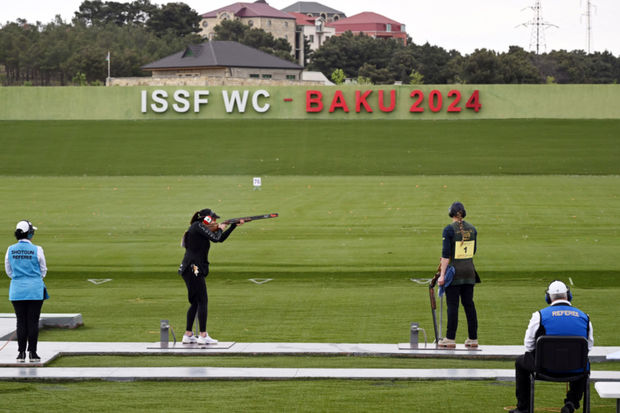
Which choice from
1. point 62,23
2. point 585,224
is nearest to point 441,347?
point 585,224

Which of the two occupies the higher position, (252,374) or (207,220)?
(207,220)

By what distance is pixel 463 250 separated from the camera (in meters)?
12.4

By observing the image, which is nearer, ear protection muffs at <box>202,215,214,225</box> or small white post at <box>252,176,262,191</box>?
ear protection muffs at <box>202,215,214,225</box>

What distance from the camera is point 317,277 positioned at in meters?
21.5

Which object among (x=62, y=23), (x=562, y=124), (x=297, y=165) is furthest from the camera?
(x=62, y=23)

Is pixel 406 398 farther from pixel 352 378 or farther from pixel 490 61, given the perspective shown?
pixel 490 61

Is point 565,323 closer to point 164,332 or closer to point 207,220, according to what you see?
point 207,220

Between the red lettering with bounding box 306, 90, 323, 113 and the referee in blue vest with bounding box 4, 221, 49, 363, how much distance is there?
55.0m

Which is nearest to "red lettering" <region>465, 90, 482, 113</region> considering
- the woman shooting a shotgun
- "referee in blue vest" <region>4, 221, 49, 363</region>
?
the woman shooting a shotgun

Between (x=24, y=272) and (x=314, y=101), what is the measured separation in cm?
5535

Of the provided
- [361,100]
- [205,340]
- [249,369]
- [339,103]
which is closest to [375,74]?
[339,103]

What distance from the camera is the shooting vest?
12352 millimetres

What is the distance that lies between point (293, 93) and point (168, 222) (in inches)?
1436

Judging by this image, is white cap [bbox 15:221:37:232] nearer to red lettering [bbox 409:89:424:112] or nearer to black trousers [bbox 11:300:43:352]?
black trousers [bbox 11:300:43:352]
